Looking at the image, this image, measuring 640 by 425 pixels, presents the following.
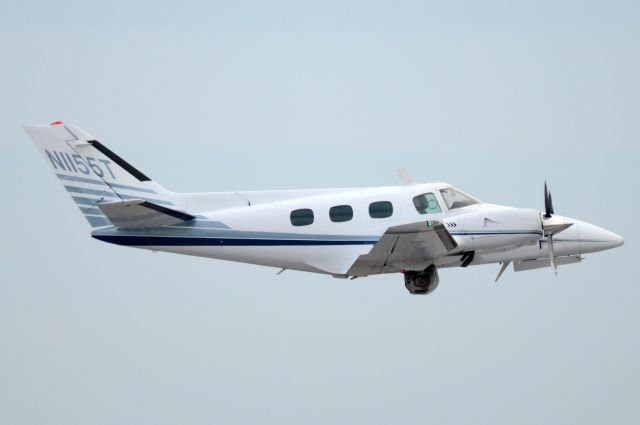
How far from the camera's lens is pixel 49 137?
29578 millimetres

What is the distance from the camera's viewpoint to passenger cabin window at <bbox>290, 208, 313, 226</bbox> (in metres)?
28.8

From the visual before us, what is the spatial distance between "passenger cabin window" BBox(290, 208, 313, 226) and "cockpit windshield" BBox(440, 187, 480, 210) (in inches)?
119

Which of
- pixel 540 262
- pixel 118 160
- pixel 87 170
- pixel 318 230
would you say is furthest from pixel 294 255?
pixel 540 262

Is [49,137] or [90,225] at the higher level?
[49,137]

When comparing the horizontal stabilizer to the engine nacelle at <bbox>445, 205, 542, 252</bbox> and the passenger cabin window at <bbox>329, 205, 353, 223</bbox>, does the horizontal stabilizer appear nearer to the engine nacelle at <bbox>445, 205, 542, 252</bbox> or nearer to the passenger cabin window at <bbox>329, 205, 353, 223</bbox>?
the passenger cabin window at <bbox>329, 205, 353, 223</bbox>

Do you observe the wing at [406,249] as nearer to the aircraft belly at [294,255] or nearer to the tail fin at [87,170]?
the aircraft belly at [294,255]

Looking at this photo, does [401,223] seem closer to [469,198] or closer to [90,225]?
[469,198]

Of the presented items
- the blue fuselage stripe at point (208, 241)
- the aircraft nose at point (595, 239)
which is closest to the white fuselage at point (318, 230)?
the blue fuselage stripe at point (208, 241)

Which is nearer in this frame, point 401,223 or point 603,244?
point 401,223

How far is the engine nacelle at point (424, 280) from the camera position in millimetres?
29578

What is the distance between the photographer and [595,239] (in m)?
30.5

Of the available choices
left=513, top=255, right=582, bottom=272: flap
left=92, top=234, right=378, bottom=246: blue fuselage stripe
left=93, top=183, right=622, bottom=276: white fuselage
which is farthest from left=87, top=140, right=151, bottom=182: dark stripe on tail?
left=513, top=255, right=582, bottom=272: flap

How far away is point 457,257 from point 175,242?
6.37 metres

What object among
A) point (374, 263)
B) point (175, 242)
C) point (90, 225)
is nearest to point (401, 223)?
point (374, 263)
